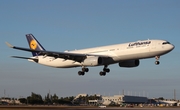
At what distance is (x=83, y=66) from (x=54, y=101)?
3836 inches

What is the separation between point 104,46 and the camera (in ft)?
217

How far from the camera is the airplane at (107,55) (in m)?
58.7

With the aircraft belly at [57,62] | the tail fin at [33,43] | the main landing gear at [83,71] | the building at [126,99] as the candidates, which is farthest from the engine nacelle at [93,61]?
the building at [126,99]

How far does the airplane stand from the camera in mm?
58688

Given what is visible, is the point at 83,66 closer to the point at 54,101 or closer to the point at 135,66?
the point at 135,66

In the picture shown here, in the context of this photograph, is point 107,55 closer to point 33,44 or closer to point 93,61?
point 93,61

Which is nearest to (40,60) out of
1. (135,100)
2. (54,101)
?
(54,101)

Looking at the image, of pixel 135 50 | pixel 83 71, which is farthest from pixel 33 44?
pixel 135 50

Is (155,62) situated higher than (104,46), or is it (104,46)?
(104,46)

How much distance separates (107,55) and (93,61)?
2.76m

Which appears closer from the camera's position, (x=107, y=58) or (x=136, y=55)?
(x=136, y=55)

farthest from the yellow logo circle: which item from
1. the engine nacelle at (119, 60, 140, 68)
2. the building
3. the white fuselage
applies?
the building

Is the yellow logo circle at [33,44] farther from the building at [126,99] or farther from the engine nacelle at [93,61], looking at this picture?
the building at [126,99]

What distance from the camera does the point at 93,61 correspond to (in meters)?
63.6
